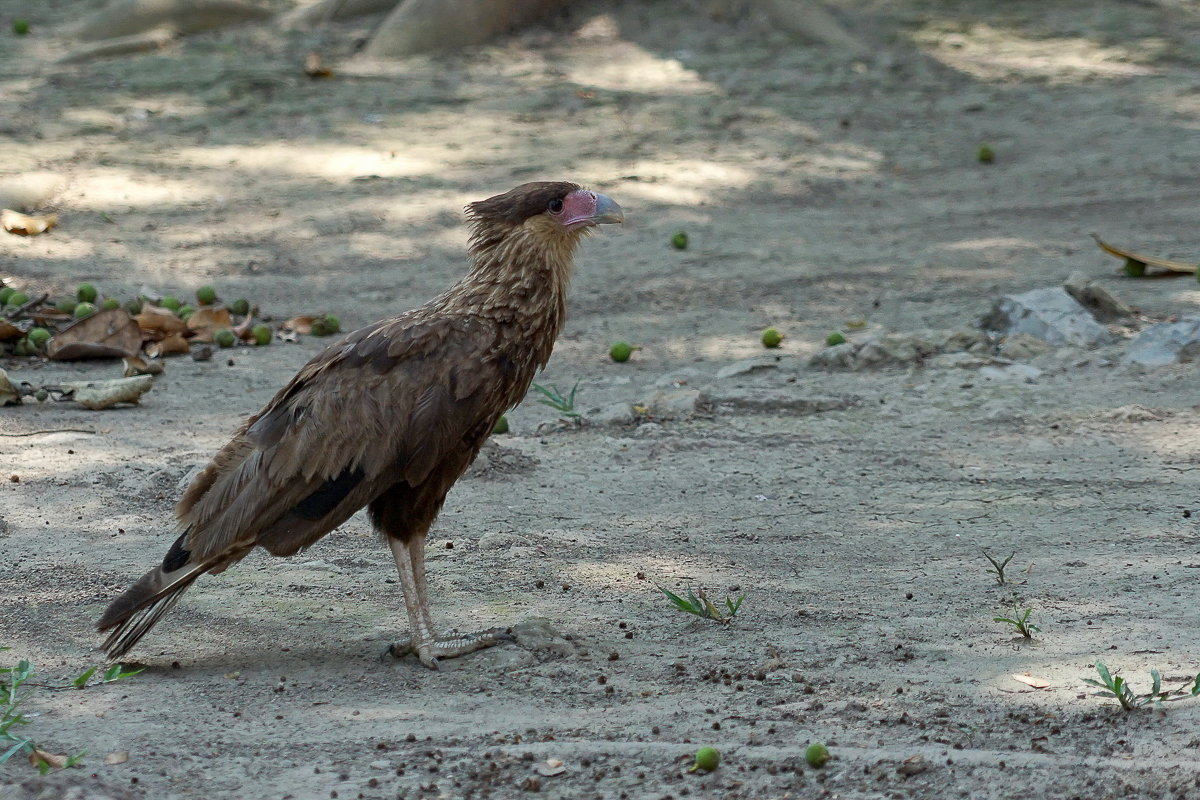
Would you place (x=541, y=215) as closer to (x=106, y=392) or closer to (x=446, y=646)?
(x=446, y=646)

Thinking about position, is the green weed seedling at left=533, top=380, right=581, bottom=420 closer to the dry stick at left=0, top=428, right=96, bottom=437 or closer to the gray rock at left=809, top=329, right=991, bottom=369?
the gray rock at left=809, top=329, right=991, bottom=369

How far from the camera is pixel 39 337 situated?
23.2ft

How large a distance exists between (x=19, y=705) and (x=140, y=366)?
360 cm

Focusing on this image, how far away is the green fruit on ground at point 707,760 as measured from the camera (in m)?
3.10

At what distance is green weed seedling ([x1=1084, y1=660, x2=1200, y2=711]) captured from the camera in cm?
332

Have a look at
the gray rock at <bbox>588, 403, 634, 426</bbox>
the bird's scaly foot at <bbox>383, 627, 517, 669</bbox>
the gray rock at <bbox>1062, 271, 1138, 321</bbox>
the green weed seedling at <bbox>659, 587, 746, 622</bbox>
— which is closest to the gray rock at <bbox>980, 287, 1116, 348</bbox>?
the gray rock at <bbox>1062, 271, 1138, 321</bbox>

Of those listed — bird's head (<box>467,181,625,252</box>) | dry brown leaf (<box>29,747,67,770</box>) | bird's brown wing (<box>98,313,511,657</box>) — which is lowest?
dry brown leaf (<box>29,747,67,770</box>)

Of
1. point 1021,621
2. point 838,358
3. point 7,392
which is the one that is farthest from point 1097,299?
point 7,392

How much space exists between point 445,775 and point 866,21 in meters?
10.7

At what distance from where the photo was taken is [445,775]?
3137 millimetres

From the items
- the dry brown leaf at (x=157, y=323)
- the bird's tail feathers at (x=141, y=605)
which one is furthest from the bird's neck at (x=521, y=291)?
the dry brown leaf at (x=157, y=323)

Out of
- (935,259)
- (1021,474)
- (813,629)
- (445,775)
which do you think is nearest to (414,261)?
(935,259)

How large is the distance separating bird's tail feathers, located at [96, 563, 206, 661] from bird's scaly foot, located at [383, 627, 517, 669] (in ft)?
2.09

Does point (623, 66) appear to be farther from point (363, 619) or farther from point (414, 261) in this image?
point (363, 619)
